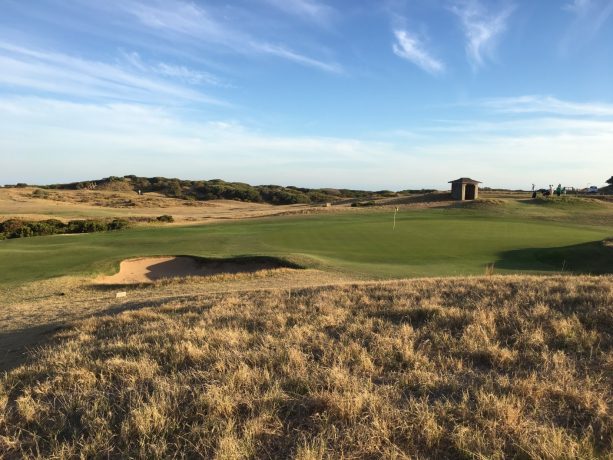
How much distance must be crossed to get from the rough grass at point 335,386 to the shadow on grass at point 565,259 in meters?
11.4

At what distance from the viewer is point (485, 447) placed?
11.6 ft

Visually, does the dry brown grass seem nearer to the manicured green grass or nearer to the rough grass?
the manicured green grass

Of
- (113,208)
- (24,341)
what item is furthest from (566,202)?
(113,208)

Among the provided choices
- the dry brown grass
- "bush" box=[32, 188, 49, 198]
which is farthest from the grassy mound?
"bush" box=[32, 188, 49, 198]

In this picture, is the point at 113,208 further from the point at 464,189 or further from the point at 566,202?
the point at 566,202

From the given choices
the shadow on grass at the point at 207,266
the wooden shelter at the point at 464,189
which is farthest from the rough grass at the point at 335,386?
the wooden shelter at the point at 464,189

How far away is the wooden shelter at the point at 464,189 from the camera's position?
53.1m

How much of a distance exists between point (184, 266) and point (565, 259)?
54.7 feet

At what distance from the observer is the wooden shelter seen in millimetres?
53125

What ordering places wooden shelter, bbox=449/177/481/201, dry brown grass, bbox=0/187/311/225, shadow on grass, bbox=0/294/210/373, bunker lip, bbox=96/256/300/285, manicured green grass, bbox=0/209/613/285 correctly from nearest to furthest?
shadow on grass, bbox=0/294/210/373, manicured green grass, bbox=0/209/613/285, bunker lip, bbox=96/256/300/285, wooden shelter, bbox=449/177/481/201, dry brown grass, bbox=0/187/311/225

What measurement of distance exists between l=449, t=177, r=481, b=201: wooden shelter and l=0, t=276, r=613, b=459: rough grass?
47.6 metres

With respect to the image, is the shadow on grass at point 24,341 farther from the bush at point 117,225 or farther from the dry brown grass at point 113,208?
the dry brown grass at point 113,208

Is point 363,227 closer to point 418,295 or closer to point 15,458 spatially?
point 418,295

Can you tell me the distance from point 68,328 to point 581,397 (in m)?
8.71
